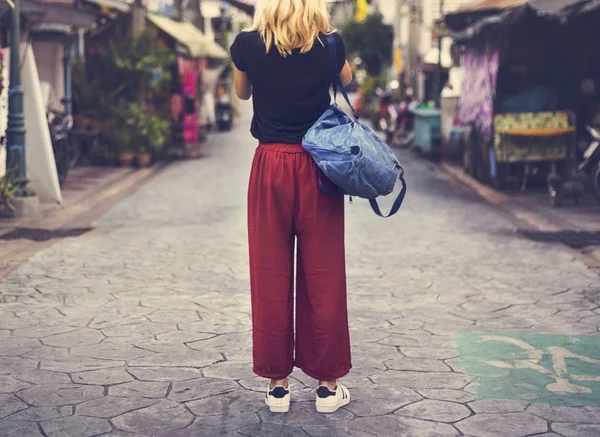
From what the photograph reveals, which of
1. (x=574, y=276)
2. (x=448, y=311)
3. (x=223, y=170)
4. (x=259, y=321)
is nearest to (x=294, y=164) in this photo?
(x=259, y=321)

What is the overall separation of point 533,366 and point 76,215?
28.5 ft

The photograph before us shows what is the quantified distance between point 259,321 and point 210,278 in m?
3.82

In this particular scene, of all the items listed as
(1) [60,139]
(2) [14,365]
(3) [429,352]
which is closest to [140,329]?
(2) [14,365]

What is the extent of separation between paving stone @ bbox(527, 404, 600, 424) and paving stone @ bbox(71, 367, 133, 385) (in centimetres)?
219

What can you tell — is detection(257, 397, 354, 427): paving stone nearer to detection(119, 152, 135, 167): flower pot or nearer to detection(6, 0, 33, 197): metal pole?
detection(6, 0, 33, 197): metal pole

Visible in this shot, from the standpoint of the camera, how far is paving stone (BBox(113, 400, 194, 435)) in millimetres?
4770

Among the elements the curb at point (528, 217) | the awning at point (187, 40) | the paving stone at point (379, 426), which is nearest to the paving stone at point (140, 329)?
the paving stone at point (379, 426)

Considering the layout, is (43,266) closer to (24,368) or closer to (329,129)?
(24,368)

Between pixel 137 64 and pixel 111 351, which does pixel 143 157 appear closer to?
pixel 137 64

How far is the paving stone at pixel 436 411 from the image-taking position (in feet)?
16.2

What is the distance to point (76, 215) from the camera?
13.4m

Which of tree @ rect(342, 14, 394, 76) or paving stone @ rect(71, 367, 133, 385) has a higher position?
tree @ rect(342, 14, 394, 76)

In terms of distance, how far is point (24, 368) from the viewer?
5832mm

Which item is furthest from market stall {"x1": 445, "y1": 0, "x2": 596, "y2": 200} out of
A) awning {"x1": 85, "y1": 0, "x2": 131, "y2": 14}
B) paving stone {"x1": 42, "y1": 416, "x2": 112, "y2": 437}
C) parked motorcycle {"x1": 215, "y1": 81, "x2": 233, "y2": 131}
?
parked motorcycle {"x1": 215, "y1": 81, "x2": 233, "y2": 131}
